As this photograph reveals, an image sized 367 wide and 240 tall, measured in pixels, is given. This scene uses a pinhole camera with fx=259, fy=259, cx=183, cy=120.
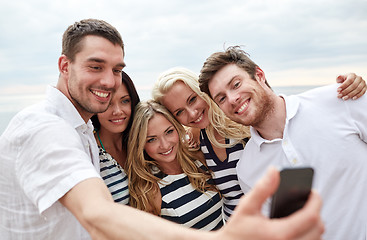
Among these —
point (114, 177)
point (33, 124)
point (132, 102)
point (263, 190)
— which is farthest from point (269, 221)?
point (132, 102)

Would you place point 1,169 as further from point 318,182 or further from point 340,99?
point 340,99

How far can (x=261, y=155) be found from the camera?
2072 millimetres

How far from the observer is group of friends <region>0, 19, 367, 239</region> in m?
0.92

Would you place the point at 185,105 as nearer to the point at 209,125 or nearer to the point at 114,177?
the point at 209,125

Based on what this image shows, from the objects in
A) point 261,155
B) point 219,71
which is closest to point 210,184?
point 261,155

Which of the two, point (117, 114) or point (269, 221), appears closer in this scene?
point (269, 221)

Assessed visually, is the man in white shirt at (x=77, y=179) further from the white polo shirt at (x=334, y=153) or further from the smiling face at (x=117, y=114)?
the white polo shirt at (x=334, y=153)

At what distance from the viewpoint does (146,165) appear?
255 cm

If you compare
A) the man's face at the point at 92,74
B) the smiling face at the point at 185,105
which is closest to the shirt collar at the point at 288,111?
the smiling face at the point at 185,105

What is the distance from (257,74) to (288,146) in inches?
28.5

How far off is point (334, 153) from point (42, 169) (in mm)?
1814

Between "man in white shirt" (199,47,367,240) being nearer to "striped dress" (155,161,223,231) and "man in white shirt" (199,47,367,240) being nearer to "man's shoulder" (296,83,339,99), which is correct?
"man's shoulder" (296,83,339,99)

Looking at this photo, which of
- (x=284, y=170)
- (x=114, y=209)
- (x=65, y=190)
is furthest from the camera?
(x=65, y=190)

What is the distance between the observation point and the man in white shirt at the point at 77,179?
22.2 inches
